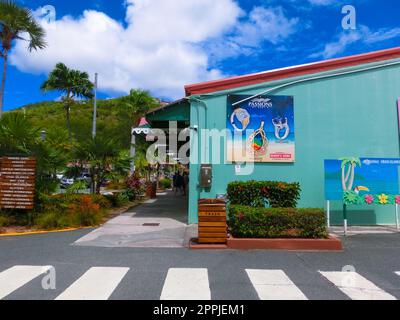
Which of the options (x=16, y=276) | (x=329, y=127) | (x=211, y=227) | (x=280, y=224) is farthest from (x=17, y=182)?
(x=329, y=127)

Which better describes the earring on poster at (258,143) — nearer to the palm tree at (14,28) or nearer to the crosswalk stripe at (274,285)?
the crosswalk stripe at (274,285)

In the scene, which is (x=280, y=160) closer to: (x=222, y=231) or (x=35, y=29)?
(x=222, y=231)

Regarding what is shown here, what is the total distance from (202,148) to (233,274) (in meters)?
5.77

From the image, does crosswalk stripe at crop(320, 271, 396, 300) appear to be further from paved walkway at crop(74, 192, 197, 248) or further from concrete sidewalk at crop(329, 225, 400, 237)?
concrete sidewalk at crop(329, 225, 400, 237)

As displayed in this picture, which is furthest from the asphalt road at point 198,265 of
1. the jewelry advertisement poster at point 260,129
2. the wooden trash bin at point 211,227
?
the jewelry advertisement poster at point 260,129

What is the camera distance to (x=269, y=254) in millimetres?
8062

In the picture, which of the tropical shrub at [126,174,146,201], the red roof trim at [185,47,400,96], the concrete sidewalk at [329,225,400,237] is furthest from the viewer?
the tropical shrub at [126,174,146,201]

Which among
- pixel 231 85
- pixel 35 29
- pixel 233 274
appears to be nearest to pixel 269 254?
pixel 233 274

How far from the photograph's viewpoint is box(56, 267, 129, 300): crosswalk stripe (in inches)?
201

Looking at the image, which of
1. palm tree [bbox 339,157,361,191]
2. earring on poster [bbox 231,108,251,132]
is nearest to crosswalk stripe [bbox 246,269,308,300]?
palm tree [bbox 339,157,361,191]

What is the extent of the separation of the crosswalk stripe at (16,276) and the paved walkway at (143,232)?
2153 millimetres

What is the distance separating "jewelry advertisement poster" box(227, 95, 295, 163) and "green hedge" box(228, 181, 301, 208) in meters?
1.60

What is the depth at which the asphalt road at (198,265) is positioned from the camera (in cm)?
540
